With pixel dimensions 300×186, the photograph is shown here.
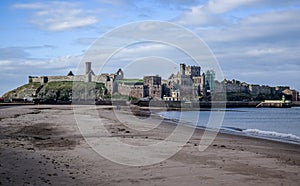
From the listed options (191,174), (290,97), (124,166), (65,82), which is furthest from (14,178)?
(290,97)

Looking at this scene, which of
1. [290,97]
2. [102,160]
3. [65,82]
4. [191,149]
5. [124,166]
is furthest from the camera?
[290,97]

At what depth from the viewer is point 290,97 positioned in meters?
175

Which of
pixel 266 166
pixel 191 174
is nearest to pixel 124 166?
pixel 191 174

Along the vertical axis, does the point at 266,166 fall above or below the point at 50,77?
below

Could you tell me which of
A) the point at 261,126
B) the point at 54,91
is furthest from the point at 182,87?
the point at 261,126

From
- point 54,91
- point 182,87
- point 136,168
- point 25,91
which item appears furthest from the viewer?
point 25,91

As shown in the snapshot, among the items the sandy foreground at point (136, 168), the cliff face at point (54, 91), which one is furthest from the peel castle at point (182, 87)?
the sandy foreground at point (136, 168)

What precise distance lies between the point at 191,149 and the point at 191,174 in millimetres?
4906

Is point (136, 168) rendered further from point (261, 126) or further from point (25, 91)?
point (25, 91)

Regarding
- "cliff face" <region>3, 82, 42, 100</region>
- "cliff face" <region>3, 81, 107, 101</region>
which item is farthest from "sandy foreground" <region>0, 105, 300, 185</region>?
"cliff face" <region>3, 82, 42, 100</region>

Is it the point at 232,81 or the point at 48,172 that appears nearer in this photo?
the point at 48,172

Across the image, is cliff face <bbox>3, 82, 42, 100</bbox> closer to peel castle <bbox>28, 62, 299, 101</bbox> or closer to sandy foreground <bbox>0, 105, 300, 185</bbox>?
peel castle <bbox>28, 62, 299, 101</bbox>

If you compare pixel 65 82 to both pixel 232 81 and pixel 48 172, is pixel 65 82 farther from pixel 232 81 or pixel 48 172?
pixel 48 172

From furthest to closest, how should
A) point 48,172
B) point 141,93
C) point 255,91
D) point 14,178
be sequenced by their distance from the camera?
point 255,91 < point 141,93 < point 48,172 < point 14,178
